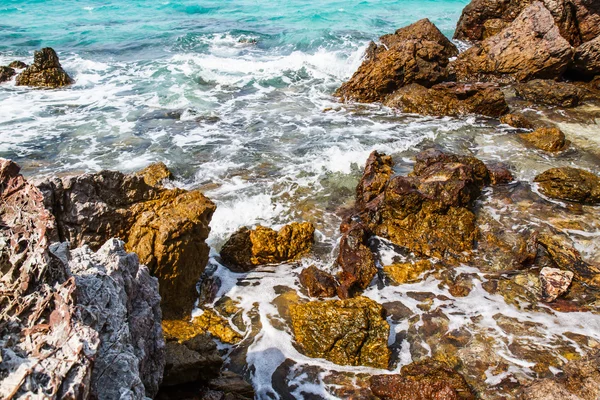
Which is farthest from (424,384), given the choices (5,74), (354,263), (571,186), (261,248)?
(5,74)

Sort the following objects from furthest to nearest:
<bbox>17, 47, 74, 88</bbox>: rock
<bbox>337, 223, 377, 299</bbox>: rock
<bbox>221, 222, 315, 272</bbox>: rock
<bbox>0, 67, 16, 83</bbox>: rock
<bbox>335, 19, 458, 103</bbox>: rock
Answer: <bbox>0, 67, 16, 83</bbox>: rock < <bbox>17, 47, 74, 88</bbox>: rock < <bbox>335, 19, 458, 103</bbox>: rock < <bbox>221, 222, 315, 272</bbox>: rock < <bbox>337, 223, 377, 299</bbox>: rock

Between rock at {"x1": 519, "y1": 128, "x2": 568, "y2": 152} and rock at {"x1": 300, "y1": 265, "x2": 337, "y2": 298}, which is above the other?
rock at {"x1": 519, "y1": 128, "x2": 568, "y2": 152}

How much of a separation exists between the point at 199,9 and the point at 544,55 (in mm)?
31070

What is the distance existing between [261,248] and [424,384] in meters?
3.77

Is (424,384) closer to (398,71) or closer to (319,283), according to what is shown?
(319,283)

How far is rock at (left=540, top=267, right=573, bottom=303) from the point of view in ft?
22.0

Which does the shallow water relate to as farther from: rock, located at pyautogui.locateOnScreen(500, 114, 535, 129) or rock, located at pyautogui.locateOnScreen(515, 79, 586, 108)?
rock, located at pyautogui.locateOnScreen(515, 79, 586, 108)

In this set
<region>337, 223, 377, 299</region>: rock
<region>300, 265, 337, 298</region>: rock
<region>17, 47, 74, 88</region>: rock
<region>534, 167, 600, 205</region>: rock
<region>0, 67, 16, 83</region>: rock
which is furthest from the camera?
<region>0, 67, 16, 83</region>: rock

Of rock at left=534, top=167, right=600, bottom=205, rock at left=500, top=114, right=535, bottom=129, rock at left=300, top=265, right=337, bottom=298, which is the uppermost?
rock at left=500, top=114, right=535, bottom=129

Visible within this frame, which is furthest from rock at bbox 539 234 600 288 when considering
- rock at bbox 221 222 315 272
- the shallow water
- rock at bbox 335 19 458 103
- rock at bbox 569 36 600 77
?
rock at bbox 569 36 600 77

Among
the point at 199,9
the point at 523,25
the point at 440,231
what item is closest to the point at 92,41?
the point at 199,9

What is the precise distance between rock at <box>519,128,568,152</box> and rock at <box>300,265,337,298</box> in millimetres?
8310

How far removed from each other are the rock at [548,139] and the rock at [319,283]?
27.3 feet

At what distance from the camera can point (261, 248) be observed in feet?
25.4
